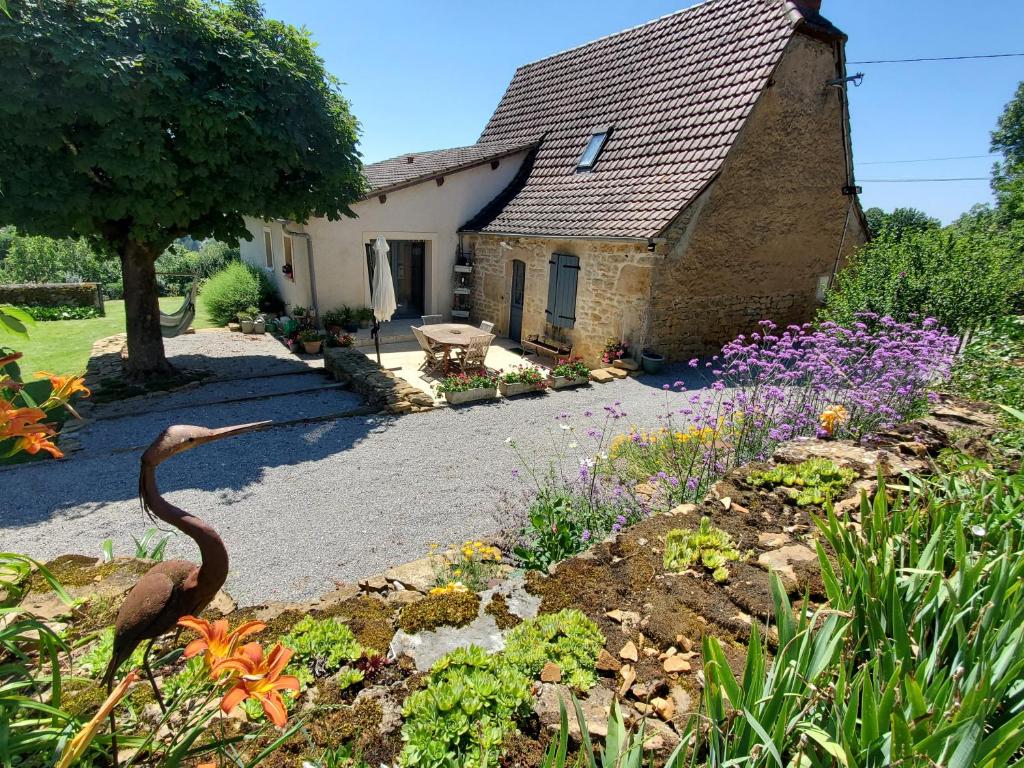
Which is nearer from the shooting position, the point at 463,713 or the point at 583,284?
the point at 463,713

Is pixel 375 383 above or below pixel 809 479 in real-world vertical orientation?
below

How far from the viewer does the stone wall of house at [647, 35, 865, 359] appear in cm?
951

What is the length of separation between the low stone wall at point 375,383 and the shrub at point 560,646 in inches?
228

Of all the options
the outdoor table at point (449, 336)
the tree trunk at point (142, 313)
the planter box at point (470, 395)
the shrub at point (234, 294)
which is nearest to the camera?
the planter box at point (470, 395)

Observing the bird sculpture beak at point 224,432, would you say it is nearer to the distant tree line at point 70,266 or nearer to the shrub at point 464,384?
the shrub at point 464,384

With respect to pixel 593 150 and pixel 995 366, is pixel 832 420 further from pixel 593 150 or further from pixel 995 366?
pixel 593 150

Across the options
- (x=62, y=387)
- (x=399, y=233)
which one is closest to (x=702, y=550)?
(x=62, y=387)

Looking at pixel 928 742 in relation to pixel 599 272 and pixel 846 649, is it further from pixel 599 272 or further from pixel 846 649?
pixel 599 272

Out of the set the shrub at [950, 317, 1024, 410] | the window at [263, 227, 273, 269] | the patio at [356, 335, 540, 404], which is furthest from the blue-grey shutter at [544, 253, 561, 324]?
the window at [263, 227, 273, 269]

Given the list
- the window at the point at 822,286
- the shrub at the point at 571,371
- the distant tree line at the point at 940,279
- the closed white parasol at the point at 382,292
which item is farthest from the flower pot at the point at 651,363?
the window at the point at 822,286

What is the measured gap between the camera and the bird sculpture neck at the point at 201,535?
132 cm

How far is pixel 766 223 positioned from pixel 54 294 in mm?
19718

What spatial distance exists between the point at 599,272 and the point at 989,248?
5.67 meters

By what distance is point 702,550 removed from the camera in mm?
2859
